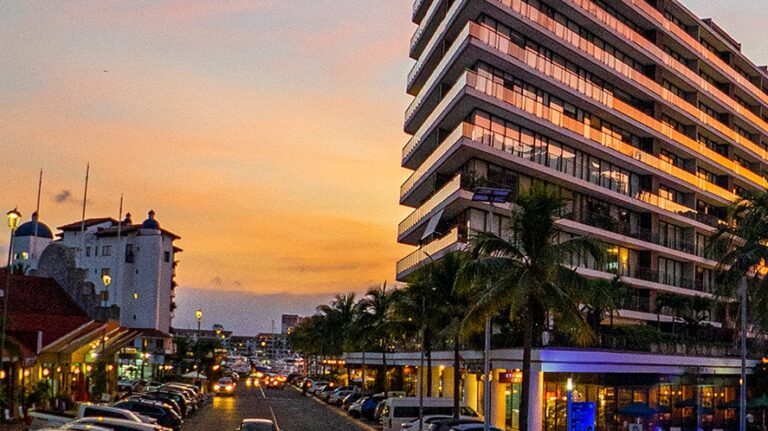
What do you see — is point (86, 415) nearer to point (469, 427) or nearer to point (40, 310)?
point (469, 427)

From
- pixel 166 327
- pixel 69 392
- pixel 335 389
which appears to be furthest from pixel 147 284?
pixel 69 392

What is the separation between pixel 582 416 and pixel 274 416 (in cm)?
2392

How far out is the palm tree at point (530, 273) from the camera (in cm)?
3362

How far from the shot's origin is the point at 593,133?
225 ft

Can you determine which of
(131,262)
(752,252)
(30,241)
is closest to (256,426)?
(752,252)

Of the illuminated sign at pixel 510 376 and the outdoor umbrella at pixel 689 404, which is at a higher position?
the illuminated sign at pixel 510 376

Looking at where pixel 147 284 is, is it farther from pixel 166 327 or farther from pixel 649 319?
pixel 649 319

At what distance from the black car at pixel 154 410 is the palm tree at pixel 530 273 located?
1929cm

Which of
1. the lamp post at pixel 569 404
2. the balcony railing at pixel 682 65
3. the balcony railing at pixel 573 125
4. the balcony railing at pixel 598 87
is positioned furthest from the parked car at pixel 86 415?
the balcony railing at pixel 682 65

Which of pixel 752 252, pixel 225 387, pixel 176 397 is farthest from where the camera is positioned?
pixel 225 387

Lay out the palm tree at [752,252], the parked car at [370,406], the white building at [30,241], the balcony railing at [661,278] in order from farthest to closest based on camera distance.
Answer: the white building at [30,241] → the balcony railing at [661,278] → the parked car at [370,406] → the palm tree at [752,252]

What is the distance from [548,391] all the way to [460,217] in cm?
1865

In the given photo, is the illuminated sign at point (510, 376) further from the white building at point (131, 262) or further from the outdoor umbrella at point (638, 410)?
the white building at point (131, 262)

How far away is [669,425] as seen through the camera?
52781 millimetres
